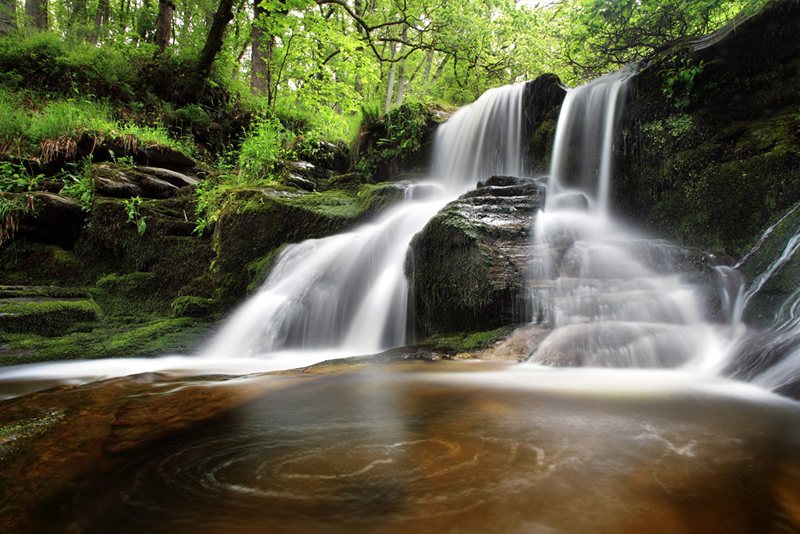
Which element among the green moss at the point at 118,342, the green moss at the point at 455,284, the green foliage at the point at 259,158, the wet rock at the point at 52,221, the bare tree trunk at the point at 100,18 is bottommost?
the green moss at the point at 118,342

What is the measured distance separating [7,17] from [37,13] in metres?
2.12

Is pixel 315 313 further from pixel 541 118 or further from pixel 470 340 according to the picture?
pixel 541 118

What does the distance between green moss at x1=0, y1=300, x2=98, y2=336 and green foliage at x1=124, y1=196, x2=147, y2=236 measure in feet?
5.12

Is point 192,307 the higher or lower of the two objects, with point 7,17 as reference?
lower

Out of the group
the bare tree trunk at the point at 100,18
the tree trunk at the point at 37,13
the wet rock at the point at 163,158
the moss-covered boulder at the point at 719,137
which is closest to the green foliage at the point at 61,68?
the wet rock at the point at 163,158

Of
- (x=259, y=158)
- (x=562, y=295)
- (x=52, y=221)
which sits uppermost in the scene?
(x=259, y=158)

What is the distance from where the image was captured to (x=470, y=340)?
3.47 metres

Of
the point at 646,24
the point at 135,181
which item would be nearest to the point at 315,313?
the point at 135,181

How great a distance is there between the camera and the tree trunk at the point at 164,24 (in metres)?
9.63

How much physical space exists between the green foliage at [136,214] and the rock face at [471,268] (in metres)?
4.32

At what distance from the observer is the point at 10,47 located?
8.55 m

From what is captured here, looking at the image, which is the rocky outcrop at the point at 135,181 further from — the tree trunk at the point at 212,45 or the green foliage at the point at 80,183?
the tree trunk at the point at 212,45

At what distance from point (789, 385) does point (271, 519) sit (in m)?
2.67

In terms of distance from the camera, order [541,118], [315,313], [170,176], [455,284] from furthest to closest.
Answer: [541,118] → [170,176] → [315,313] → [455,284]
